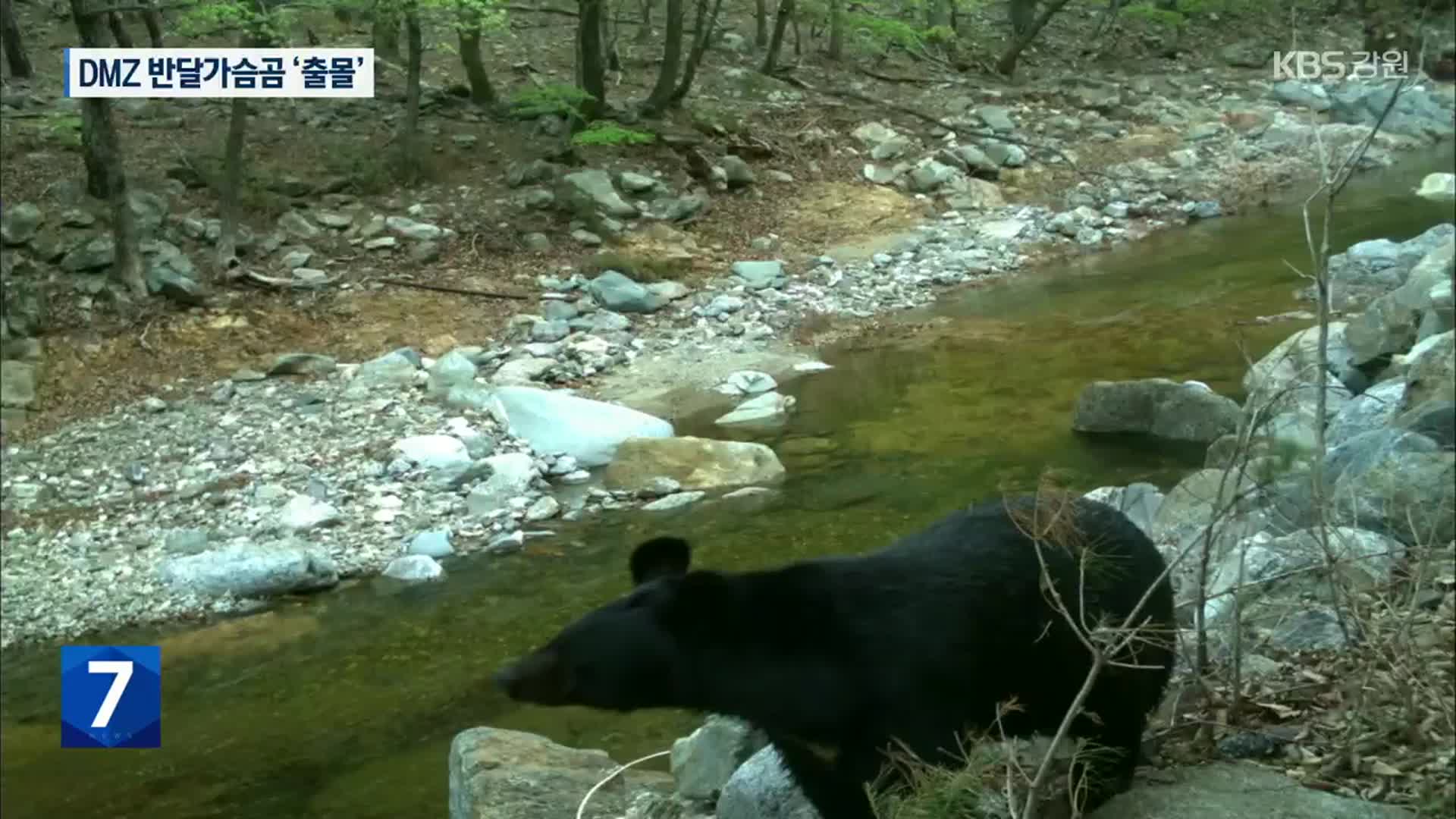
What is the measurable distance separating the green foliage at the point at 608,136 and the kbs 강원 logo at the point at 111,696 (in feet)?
18.7

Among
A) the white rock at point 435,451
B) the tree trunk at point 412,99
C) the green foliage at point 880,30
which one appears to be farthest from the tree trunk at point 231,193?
the green foliage at point 880,30

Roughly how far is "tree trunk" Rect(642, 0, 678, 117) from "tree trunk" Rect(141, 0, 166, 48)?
9.36ft

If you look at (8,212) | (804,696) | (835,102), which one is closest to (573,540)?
(804,696)

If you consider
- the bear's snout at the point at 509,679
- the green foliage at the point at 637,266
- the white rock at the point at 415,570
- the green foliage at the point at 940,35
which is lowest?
the white rock at the point at 415,570

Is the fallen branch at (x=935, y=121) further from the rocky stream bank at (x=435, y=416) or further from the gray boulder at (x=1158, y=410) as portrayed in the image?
the gray boulder at (x=1158, y=410)

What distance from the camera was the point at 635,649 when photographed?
8.94 ft

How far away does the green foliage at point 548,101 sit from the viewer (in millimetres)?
10055

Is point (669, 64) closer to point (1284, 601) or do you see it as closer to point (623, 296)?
point (623, 296)

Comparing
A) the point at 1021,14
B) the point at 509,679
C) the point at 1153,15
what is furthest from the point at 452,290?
the point at 509,679

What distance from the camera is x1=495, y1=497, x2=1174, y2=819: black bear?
2.61 metres

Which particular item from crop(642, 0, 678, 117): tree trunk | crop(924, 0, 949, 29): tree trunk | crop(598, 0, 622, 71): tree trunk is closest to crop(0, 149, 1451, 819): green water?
crop(924, 0, 949, 29): tree trunk

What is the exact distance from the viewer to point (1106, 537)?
8.96 ft

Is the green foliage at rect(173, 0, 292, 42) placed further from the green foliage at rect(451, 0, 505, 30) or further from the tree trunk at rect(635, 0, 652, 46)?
the tree trunk at rect(635, 0, 652, 46)

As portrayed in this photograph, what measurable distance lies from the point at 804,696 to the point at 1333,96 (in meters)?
1.69
